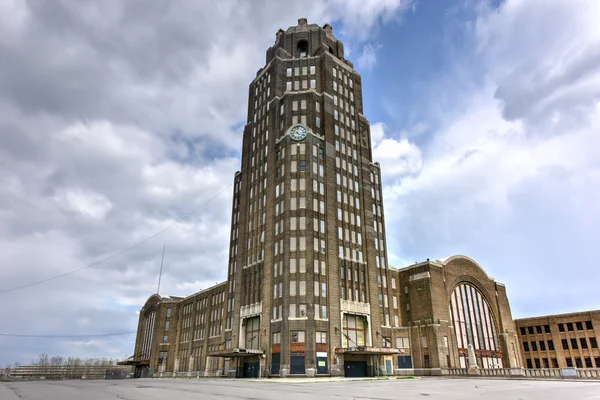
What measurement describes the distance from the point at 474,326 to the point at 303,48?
210 feet

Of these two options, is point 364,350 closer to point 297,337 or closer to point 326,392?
point 297,337

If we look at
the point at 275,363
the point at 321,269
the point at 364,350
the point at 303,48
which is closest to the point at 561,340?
the point at 364,350

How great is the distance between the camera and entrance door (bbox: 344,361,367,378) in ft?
193

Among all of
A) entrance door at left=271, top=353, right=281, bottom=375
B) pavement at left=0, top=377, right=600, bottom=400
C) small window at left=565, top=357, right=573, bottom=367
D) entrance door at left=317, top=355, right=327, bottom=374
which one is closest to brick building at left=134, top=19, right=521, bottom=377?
entrance door at left=317, top=355, right=327, bottom=374

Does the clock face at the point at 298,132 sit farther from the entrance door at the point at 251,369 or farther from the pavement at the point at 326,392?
the pavement at the point at 326,392

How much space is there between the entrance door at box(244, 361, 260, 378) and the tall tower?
0.30 metres

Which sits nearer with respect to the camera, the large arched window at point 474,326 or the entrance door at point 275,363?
the entrance door at point 275,363

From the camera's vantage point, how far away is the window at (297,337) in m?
56.4

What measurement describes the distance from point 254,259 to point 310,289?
14478 millimetres

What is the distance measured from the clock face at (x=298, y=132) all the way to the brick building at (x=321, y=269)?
0.58 ft

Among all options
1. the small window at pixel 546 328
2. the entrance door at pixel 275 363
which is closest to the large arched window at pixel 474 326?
the small window at pixel 546 328

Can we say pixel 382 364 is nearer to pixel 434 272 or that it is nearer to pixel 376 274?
pixel 376 274

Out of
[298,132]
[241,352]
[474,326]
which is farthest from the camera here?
[474,326]

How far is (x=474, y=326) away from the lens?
7544cm
